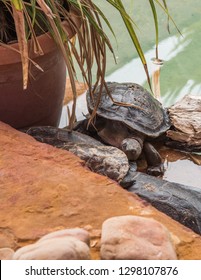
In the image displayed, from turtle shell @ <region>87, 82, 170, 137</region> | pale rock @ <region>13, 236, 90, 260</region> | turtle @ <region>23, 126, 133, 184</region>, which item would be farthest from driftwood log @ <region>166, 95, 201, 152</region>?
pale rock @ <region>13, 236, 90, 260</region>

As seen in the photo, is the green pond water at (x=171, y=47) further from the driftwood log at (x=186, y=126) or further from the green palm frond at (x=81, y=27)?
the green palm frond at (x=81, y=27)

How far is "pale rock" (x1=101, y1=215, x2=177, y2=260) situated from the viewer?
1.22 metres

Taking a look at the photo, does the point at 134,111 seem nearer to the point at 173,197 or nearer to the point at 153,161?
the point at 153,161

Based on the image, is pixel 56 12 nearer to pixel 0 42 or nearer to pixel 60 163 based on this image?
pixel 0 42

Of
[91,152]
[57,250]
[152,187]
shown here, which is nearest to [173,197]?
[152,187]

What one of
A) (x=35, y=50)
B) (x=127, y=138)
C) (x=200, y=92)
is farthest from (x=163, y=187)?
(x=200, y=92)

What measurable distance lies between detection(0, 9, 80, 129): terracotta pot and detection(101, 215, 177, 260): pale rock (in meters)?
0.89

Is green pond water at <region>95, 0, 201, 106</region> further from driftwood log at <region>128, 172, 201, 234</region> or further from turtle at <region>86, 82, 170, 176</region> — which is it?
driftwood log at <region>128, 172, 201, 234</region>

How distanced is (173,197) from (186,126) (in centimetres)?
55

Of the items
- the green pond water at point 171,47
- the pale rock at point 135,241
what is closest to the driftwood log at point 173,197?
the pale rock at point 135,241

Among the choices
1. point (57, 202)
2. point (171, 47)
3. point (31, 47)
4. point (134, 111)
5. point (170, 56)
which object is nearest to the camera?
point (57, 202)

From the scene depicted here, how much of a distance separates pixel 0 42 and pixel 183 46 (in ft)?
5.75

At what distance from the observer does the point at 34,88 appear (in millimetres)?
2176

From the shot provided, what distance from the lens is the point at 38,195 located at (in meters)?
1.52
